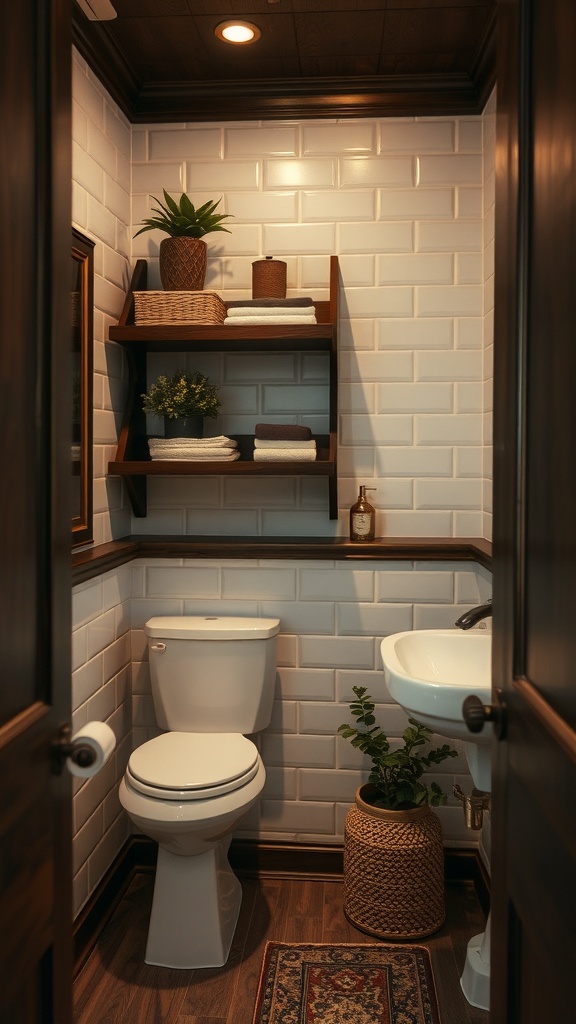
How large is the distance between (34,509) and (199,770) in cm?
145

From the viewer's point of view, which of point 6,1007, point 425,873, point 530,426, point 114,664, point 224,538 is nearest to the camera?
point 6,1007

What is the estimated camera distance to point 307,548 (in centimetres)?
264

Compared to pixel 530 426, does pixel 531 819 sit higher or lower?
lower

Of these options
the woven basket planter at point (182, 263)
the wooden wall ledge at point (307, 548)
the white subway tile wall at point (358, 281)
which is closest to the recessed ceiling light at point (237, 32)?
the white subway tile wall at point (358, 281)

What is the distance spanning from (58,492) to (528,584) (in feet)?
1.85

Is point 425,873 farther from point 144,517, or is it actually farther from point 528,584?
point 528,584

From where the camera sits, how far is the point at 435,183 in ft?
8.89

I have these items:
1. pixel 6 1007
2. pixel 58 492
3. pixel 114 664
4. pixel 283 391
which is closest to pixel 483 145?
pixel 283 391

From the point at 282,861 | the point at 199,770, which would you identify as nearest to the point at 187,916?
the point at 199,770

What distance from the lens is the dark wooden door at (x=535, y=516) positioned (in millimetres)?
801

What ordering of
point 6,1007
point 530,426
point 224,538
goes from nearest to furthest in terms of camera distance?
point 6,1007
point 530,426
point 224,538

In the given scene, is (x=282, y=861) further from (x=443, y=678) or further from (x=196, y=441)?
(x=196, y=441)

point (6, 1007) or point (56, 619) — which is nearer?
point (6, 1007)

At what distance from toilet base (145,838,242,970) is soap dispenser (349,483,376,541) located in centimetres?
103
